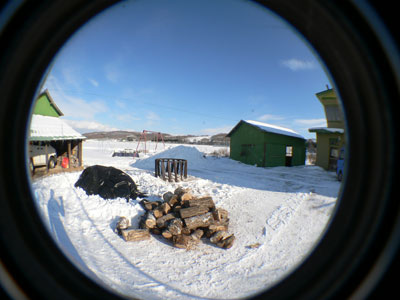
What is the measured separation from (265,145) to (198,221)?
12.2 metres

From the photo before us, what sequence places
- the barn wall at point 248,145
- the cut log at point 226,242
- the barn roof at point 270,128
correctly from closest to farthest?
the cut log at point 226,242, the barn wall at point 248,145, the barn roof at point 270,128

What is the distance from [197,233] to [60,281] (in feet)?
10.5

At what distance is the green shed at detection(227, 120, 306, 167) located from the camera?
48.4 feet

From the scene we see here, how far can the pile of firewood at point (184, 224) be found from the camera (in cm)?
362

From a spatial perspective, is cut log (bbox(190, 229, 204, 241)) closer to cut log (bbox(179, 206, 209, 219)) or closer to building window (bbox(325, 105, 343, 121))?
cut log (bbox(179, 206, 209, 219))

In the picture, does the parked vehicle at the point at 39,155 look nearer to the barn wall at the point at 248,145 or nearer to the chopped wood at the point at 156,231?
the chopped wood at the point at 156,231

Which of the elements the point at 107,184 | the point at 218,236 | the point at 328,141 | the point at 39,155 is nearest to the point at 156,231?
the point at 218,236

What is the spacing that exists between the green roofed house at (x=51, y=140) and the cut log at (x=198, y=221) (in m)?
9.18

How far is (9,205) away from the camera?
94 centimetres

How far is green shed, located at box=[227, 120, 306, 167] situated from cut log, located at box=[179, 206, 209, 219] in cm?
1158

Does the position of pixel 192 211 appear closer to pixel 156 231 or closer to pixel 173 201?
pixel 173 201

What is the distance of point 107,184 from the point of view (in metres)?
5.53

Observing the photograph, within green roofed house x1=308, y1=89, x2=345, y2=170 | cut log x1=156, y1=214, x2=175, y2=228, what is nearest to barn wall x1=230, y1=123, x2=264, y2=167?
green roofed house x1=308, y1=89, x2=345, y2=170

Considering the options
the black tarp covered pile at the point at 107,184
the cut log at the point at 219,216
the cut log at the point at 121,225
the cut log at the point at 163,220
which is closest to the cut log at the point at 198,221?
the cut log at the point at 219,216
